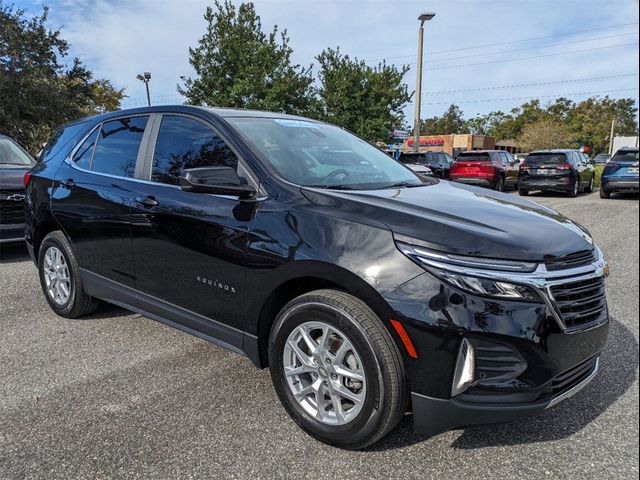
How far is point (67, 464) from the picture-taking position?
7.61 feet

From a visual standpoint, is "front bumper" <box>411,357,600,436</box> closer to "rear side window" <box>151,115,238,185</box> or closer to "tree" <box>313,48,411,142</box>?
"rear side window" <box>151,115,238,185</box>

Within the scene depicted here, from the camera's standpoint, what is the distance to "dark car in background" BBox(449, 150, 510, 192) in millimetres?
16703

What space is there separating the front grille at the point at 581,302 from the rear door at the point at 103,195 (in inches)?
108

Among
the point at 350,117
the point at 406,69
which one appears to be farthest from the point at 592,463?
the point at 406,69

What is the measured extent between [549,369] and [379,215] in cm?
101

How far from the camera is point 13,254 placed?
6.90 m

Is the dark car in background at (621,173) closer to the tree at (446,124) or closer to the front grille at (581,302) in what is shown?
the front grille at (581,302)

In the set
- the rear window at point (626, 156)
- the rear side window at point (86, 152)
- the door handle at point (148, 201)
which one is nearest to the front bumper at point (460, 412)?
the door handle at point (148, 201)

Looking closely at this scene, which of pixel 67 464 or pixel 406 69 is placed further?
pixel 406 69

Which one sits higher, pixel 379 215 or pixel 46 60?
pixel 46 60

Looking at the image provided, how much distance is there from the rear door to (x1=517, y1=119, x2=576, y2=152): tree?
57392mm

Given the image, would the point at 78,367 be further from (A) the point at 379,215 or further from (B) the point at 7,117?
(B) the point at 7,117

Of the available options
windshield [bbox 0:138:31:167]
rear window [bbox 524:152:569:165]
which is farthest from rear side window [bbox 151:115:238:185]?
rear window [bbox 524:152:569:165]

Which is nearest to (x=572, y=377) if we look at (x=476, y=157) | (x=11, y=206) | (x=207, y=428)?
(x=207, y=428)
